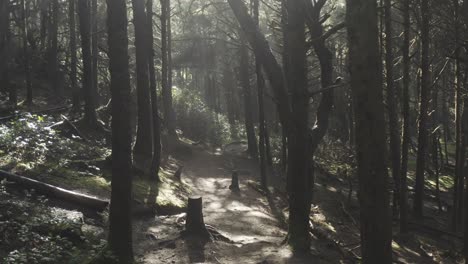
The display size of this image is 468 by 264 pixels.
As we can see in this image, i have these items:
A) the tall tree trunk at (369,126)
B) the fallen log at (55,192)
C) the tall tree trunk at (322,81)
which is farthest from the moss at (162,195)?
the tall tree trunk at (369,126)

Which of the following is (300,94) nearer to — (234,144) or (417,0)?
(417,0)

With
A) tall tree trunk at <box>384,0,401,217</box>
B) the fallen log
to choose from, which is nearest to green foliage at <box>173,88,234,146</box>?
tall tree trunk at <box>384,0,401,217</box>

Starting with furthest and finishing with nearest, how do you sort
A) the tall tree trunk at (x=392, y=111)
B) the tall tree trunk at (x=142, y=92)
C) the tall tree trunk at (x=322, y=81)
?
the tall tree trunk at (x=392, y=111) < the tall tree trunk at (x=142, y=92) < the tall tree trunk at (x=322, y=81)

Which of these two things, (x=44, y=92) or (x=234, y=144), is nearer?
(x=234, y=144)

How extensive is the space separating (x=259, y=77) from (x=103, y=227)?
1047 centimetres

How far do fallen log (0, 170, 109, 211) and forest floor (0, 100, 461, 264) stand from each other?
19 centimetres

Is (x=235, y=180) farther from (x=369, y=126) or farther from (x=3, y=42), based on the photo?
(x=3, y=42)

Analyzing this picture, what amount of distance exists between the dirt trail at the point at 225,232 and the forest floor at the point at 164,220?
20 millimetres

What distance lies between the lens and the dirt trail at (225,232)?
30.4 feet

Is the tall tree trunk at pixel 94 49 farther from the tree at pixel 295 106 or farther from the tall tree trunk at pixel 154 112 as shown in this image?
the tree at pixel 295 106

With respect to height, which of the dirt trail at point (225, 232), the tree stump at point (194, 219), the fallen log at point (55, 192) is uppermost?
the fallen log at point (55, 192)

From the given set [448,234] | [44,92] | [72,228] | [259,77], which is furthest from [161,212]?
[44,92]

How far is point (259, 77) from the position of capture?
18.3m

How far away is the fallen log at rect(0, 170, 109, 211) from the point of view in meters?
9.59
